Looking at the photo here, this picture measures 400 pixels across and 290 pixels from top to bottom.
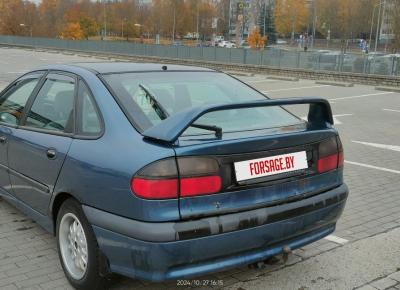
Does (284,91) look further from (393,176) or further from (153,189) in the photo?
(153,189)

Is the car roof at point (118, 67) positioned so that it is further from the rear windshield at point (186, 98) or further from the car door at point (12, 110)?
the car door at point (12, 110)

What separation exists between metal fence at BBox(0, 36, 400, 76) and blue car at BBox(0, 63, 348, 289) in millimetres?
21455

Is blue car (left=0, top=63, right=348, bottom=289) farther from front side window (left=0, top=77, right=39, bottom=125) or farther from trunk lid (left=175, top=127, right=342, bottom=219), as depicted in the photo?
front side window (left=0, top=77, right=39, bottom=125)

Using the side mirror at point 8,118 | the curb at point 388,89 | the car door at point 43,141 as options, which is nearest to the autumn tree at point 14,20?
the curb at point 388,89

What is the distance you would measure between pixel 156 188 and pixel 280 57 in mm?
27153

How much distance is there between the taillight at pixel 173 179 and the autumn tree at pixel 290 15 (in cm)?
9794

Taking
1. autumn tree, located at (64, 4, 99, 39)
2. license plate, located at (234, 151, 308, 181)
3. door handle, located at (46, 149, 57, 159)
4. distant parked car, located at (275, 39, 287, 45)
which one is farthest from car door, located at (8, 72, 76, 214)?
distant parked car, located at (275, 39, 287, 45)

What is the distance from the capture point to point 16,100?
14.3 feet

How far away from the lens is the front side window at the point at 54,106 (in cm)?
350

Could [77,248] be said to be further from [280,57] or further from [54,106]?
[280,57]

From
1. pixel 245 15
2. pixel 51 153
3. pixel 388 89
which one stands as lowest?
pixel 388 89

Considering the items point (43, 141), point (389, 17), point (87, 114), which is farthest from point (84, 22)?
point (87, 114)

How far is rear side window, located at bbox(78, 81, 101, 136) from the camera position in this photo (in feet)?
10.3

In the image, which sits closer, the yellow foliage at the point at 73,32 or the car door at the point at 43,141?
the car door at the point at 43,141
